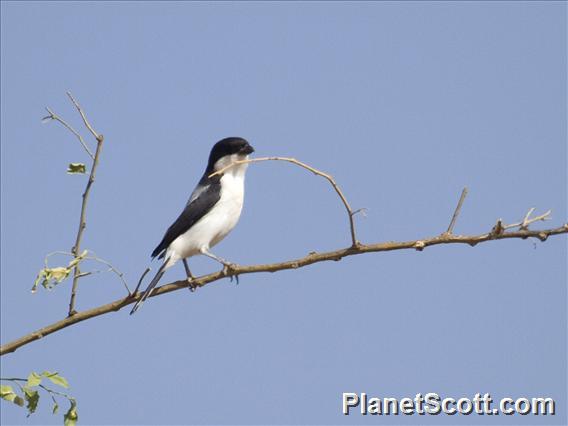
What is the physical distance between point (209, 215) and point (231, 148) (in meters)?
0.77

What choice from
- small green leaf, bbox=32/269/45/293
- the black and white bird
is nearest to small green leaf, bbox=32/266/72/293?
small green leaf, bbox=32/269/45/293

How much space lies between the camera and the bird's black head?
7582 millimetres

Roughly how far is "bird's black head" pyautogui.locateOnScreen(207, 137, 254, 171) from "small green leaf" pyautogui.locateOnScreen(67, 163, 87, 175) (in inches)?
158

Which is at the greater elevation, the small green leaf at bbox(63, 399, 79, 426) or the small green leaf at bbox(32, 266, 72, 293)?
the small green leaf at bbox(32, 266, 72, 293)

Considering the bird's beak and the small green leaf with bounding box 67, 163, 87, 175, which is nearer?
the small green leaf with bounding box 67, 163, 87, 175

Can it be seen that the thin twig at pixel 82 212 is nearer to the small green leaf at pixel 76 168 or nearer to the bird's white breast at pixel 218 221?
the small green leaf at pixel 76 168

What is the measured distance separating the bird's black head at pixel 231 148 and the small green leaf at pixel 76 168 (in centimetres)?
402

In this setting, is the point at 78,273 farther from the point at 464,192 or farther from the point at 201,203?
the point at 201,203

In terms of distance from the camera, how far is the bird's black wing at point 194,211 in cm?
715

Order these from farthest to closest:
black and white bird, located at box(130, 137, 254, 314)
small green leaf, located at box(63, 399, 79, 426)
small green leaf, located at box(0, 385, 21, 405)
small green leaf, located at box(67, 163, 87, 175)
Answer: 1. black and white bird, located at box(130, 137, 254, 314)
2. small green leaf, located at box(67, 163, 87, 175)
3. small green leaf, located at box(63, 399, 79, 426)
4. small green leaf, located at box(0, 385, 21, 405)

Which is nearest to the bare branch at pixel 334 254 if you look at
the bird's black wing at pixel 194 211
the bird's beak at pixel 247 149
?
the bird's black wing at pixel 194 211

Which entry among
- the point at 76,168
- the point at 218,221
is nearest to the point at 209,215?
the point at 218,221

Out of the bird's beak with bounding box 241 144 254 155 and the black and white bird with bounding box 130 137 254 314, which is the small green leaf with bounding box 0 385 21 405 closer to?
the black and white bird with bounding box 130 137 254 314

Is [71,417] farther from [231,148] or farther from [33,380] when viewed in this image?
[231,148]
